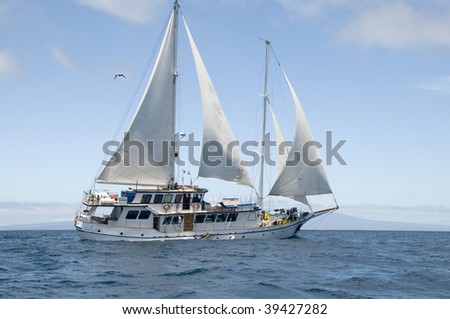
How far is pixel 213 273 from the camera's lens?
21.5m

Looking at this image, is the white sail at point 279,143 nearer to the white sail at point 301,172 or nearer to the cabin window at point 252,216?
the white sail at point 301,172

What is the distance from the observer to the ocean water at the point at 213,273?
17469 mm

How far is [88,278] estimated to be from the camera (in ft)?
65.8

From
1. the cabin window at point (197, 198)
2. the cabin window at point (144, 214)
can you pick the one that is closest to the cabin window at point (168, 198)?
the cabin window at point (144, 214)

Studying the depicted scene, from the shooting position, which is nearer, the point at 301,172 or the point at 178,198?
the point at 178,198

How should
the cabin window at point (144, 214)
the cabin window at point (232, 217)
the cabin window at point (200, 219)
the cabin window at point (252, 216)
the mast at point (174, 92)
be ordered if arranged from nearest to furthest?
the cabin window at point (144, 214), the mast at point (174, 92), the cabin window at point (200, 219), the cabin window at point (232, 217), the cabin window at point (252, 216)

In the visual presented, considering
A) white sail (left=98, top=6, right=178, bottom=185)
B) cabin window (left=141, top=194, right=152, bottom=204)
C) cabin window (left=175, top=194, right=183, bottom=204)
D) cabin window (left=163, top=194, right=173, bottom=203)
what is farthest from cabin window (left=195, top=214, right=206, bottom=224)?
cabin window (left=141, top=194, right=152, bottom=204)

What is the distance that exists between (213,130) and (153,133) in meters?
4.77

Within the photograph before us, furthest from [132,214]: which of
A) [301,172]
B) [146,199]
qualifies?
[301,172]

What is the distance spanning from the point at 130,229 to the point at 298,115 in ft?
54.9

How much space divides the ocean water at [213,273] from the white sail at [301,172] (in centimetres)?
852

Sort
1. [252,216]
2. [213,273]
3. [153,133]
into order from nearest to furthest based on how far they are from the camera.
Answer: [213,273], [153,133], [252,216]

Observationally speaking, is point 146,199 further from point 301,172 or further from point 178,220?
point 301,172

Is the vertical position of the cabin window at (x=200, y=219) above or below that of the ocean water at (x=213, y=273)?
above
